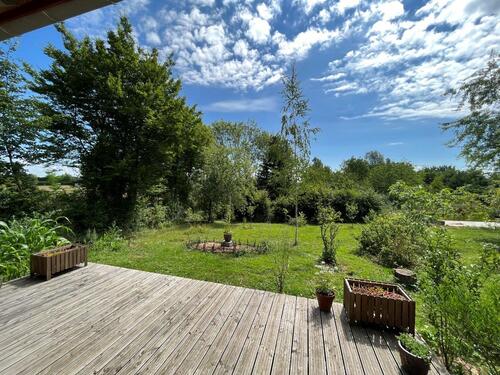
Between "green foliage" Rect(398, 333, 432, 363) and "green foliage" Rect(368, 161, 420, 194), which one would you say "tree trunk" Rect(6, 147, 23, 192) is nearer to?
"green foliage" Rect(398, 333, 432, 363)

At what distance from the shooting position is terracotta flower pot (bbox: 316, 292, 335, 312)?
3.31 metres

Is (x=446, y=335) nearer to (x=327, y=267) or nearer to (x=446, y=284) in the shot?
(x=446, y=284)

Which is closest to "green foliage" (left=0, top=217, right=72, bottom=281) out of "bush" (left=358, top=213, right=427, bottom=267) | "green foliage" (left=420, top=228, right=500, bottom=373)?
"green foliage" (left=420, top=228, right=500, bottom=373)

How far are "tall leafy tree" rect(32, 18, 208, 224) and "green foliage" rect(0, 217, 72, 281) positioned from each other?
4.67 m

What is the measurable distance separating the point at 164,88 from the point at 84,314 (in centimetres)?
1138

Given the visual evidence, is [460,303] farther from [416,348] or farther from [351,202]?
[351,202]

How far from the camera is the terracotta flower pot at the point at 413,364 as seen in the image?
2.14 m

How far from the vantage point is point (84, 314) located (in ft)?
10.3

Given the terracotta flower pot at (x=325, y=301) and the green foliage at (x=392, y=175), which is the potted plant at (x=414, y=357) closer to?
the terracotta flower pot at (x=325, y=301)

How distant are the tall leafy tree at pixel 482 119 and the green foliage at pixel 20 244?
14.9 m

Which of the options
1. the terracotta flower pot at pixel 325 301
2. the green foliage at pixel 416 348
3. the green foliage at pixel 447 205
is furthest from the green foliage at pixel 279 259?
the green foliage at pixel 447 205

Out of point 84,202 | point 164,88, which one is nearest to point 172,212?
point 84,202

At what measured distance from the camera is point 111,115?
1086 cm

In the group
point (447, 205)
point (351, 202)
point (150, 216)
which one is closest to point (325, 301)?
point (447, 205)
